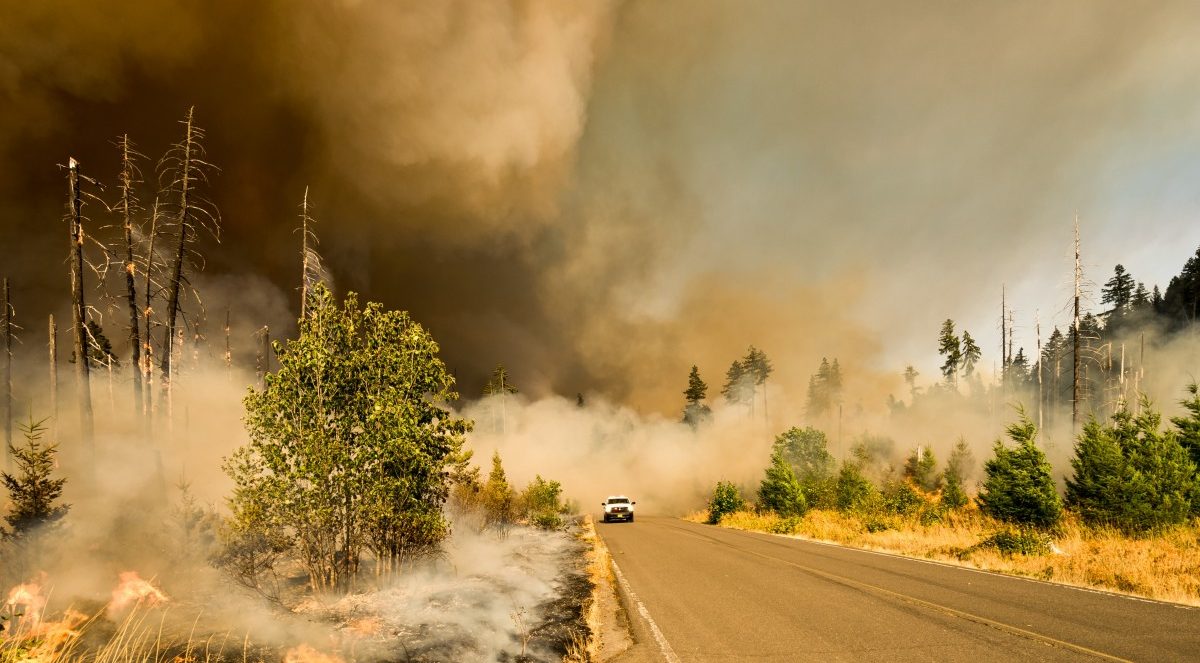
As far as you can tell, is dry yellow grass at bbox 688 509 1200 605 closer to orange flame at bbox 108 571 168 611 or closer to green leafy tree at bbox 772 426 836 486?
orange flame at bbox 108 571 168 611

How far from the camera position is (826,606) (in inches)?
353

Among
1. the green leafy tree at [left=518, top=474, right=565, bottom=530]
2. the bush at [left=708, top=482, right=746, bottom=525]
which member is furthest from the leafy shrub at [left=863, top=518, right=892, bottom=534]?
the green leafy tree at [left=518, top=474, right=565, bottom=530]

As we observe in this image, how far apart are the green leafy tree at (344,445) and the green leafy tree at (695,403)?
81992 mm

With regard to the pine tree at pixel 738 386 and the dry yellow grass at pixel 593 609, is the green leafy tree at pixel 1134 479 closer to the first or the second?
the dry yellow grass at pixel 593 609

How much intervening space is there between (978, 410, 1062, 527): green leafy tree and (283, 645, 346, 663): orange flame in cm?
2022

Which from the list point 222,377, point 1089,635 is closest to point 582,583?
point 1089,635

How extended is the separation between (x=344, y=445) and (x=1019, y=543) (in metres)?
17.0

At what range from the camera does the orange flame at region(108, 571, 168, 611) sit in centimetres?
955

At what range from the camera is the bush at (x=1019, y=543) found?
13656mm

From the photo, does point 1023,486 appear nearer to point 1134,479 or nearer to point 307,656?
point 1134,479

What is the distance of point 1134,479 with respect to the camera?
647 inches

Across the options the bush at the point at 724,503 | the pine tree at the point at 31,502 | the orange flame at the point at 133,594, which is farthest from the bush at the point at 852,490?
the pine tree at the point at 31,502

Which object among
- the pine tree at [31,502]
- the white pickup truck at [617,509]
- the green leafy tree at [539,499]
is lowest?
the white pickup truck at [617,509]

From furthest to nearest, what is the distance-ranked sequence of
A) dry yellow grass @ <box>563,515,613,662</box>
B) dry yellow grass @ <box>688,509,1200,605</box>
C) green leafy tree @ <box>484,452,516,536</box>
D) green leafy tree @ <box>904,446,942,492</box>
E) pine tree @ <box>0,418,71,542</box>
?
green leafy tree @ <box>904,446,942,492</box>
green leafy tree @ <box>484,452,516,536</box>
pine tree @ <box>0,418,71,542</box>
dry yellow grass @ <box>688,509,1200,605</box>
dry yellow grass @ <box>563,515,613,662</box>
